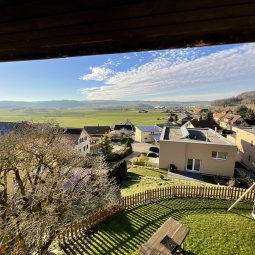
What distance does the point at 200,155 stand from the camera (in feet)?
68.2

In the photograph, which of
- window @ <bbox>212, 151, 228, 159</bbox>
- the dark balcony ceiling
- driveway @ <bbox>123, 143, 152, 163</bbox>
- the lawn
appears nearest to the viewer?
the dark balcony ceiling

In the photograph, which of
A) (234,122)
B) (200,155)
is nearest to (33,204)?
(200,155)

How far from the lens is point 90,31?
1.62m

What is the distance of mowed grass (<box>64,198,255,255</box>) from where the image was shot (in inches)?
351

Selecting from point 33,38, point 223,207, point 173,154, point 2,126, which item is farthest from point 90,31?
point 2,126

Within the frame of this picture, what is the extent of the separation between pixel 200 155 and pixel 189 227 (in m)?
11.4

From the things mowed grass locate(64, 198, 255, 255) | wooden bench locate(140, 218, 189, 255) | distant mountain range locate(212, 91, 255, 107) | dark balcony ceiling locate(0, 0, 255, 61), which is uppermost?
distant mountain range locate(212, 91, 255, 107)

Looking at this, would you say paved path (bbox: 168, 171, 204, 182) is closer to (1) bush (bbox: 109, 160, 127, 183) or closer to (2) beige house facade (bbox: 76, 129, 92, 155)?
(1) bush (bbox: 109, 160, 127, 183)

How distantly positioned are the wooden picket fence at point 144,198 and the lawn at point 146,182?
2.11 metres

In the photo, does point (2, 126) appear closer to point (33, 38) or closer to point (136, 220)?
point (136, 220)

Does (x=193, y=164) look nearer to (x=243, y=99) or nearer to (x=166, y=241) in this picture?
(x=166, y=241)

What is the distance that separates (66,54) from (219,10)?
129 cm

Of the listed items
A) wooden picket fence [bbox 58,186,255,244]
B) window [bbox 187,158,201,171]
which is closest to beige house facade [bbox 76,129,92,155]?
window [bbox 187,158,201,171]

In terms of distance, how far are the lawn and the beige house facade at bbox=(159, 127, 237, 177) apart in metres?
1.82
